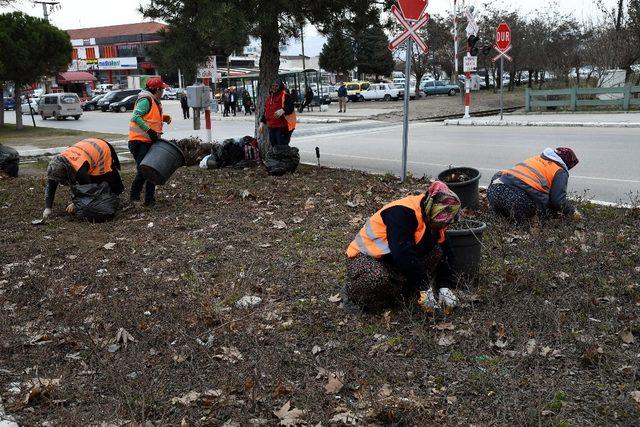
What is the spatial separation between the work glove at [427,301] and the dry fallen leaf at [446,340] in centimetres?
27

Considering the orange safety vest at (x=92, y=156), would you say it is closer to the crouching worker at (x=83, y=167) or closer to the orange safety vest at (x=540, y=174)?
the crouching worker at (x=83, y=167)

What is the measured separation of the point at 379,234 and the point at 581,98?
24.8 metres

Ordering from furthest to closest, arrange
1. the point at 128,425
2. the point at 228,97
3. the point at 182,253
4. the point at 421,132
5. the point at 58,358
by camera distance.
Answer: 1. the point at 228,97
2. the point at 421,132
3. the point at 182,253
4. the point at 58,358
5. the point at 128,425

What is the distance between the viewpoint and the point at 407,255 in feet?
14.3

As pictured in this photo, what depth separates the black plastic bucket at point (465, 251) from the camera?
4.81m

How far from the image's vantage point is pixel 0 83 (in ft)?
92.0

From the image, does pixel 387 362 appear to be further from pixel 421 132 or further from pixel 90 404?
pixel 421 132

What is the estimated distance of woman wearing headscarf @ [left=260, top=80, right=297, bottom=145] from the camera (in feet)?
36.0

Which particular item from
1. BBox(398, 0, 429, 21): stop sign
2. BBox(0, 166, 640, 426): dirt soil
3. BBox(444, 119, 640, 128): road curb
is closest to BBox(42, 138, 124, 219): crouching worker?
BBox(0, 166, 640, 426): dirt soil

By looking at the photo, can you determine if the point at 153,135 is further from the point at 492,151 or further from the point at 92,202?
the point at 492,151

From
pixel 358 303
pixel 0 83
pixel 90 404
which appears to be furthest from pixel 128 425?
pixel 0 83

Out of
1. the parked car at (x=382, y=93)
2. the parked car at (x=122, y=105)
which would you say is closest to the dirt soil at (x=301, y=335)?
the parked car at (x=382, y=93)

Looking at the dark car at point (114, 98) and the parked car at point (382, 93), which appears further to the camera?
the dark car at point (114, 98)

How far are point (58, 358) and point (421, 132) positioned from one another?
15.9 metres
